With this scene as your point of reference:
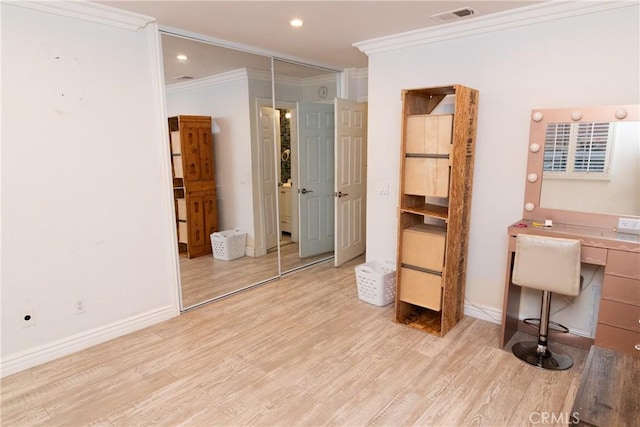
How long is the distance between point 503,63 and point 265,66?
226 centimetres

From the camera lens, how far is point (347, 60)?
4.21 meters

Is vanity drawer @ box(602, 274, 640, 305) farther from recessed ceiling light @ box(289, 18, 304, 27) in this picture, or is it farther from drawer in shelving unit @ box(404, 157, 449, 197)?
recessed ceiling light @ box(289, 18, 304, 27)

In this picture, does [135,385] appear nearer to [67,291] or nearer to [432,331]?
[67,291]

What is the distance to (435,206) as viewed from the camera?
324cm

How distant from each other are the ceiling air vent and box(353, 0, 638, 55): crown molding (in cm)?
13

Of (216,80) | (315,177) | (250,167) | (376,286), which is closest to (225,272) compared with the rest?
(250,167)

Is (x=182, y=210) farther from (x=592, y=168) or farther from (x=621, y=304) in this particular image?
(x=621, y=304)

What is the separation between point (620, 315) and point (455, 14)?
89.0 inches

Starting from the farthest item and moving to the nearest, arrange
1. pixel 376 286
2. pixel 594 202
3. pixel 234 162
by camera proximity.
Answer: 1. pixel 234 162
2. pixel 376 286
3. pixel 594 202

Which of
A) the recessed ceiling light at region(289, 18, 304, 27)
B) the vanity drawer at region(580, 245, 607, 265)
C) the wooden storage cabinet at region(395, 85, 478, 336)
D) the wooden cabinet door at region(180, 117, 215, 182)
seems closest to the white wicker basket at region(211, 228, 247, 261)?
the wooden cabinet door at region(180, 117, 215, 182)

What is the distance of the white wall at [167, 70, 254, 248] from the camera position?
12.9 ft

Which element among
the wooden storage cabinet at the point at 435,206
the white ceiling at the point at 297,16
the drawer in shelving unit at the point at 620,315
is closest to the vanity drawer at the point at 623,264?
the drawer in shelving unit at the point at 620,315

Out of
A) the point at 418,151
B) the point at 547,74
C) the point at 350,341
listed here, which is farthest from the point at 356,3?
the point at 350,341

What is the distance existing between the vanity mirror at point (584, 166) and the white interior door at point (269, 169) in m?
2.61
